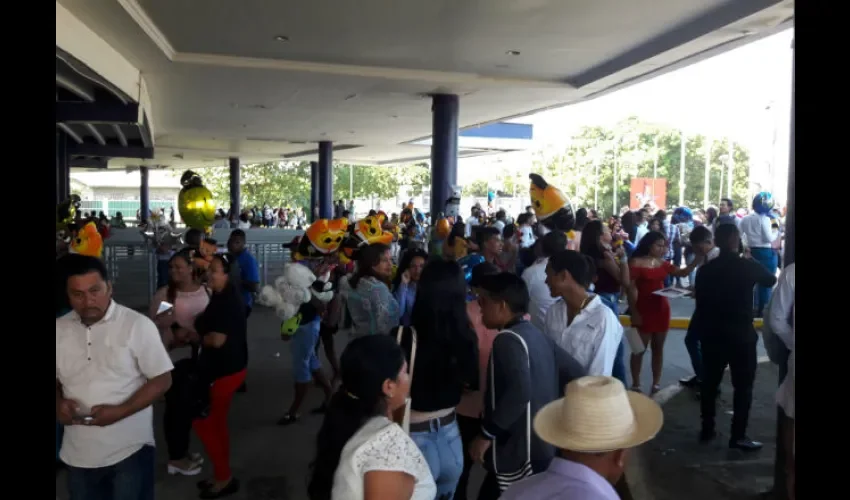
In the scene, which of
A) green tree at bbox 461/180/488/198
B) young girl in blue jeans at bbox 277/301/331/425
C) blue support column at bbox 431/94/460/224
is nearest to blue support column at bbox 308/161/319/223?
blue support column at bbox 431/94/460/224

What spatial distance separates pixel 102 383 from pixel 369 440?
150 centimetres

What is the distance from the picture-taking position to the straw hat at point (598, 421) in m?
2.03

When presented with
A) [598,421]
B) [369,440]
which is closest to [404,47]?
[369,440]

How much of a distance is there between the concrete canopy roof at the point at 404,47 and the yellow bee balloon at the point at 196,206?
2104 millimetres

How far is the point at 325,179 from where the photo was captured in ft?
81.5

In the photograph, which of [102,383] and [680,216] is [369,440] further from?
[680,216]

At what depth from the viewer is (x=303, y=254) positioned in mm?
6930

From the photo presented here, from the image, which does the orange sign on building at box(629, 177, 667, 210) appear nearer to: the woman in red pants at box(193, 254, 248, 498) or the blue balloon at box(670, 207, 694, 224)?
the blue balloon at box(670, 207, 694, 224)

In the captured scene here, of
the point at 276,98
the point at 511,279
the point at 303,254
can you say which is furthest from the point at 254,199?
the point at 511,279

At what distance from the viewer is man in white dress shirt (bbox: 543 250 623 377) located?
12.1 ft

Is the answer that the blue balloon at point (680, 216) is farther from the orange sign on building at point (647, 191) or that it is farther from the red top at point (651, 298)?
the orange sign on building at point (647, 191)

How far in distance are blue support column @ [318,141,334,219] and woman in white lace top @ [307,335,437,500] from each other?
74.8 ft

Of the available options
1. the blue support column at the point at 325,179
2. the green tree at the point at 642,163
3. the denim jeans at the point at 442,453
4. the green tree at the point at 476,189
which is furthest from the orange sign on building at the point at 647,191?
the green tree at the point at 476,189
